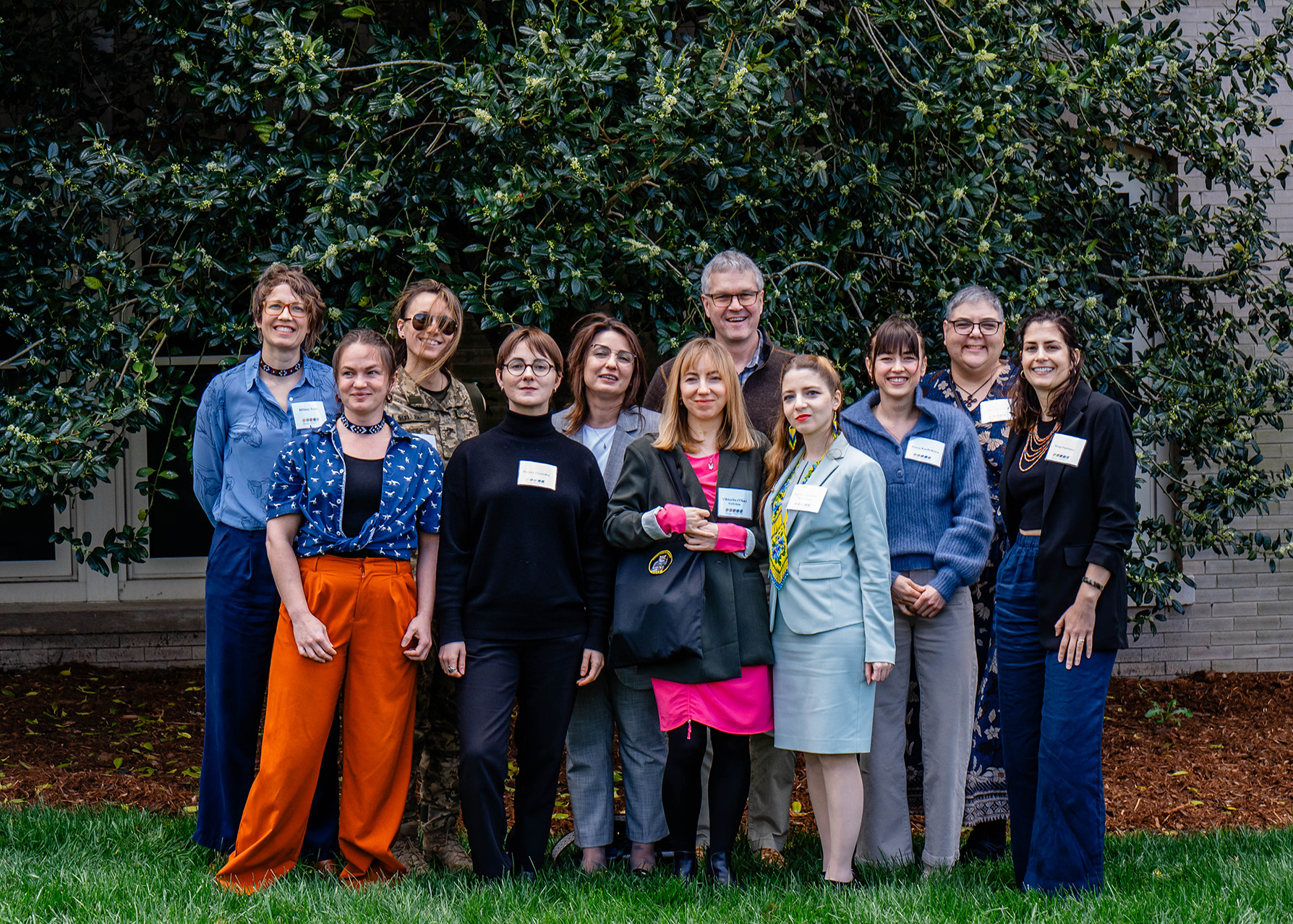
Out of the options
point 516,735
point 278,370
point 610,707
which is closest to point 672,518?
point 610,707

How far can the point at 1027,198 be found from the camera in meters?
5.09

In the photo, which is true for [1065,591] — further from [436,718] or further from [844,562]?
[436,718]

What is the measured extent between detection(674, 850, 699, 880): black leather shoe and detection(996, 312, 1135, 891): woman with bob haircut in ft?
3.86

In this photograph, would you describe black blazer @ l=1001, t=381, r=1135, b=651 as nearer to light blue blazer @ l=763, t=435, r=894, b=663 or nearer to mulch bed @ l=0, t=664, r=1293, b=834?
light blue blazer @ l=763, t=435, r=894, b=663

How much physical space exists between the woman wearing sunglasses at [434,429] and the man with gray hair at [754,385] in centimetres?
86

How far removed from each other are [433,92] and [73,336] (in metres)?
2.04

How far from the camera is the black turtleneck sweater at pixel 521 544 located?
12.6ft

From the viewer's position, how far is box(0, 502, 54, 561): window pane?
752cm

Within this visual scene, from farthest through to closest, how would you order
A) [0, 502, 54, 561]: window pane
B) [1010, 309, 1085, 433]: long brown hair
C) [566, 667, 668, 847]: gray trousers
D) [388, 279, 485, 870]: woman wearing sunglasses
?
[0, 502, 54, 561]: window pane
[388, 279, 485, 870]: woman wearing sunglasses
[566, 667, 668, 847]: gray trousers
[1010, 309, 1085, 433]: long brown hair

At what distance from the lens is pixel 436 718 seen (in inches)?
165

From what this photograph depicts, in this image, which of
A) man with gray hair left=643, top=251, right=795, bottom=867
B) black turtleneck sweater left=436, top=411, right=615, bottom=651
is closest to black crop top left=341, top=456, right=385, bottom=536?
black turtleneck sweater left=436, top=411, right=615, bottom=651

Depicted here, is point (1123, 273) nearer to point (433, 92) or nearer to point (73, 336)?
point (433, 92)

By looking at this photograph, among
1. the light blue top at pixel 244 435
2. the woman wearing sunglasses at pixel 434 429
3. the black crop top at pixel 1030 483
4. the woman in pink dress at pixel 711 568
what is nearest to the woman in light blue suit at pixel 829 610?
the woman in pink dress at pixel 711 568

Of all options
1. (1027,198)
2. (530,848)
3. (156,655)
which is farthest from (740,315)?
(156,655)
